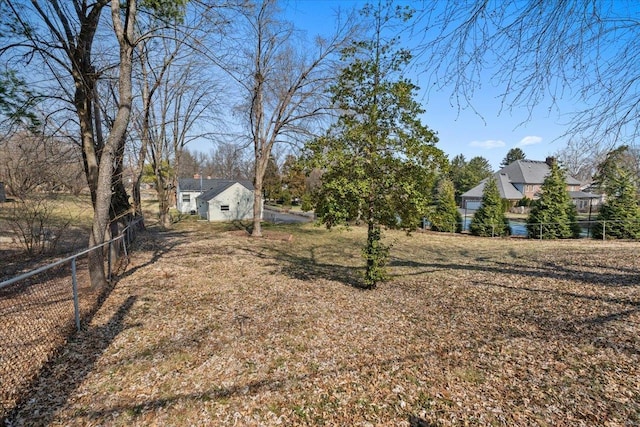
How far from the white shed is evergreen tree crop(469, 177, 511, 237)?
1770 cm

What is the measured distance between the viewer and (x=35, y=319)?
13.7ft

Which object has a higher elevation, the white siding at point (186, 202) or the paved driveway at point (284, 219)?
the white siding at point (186, 202)

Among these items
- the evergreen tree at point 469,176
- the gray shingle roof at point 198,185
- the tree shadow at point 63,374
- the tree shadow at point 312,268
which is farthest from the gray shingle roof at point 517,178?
the tree shadow at point 63,374

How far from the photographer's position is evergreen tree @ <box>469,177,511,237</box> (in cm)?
1678

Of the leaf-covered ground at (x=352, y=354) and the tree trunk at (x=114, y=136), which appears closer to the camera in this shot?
the leaf-covered ground at (x=352, y=354)

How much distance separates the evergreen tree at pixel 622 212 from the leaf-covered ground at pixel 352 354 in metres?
9.95

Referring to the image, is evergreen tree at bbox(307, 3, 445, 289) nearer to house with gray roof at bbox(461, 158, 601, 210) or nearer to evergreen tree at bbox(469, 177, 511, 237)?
evergreen tree at bbox(469, 177, 511, 237)

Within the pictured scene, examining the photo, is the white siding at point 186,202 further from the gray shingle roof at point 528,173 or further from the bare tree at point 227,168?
the gray shingle roof at point 528,173

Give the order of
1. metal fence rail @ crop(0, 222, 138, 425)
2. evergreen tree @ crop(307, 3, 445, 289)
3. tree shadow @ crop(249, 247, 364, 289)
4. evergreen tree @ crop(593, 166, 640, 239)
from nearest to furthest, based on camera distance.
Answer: metal fence rail @ crop(0, 222, 138, 425), evergreen tree @ crop(307, 3, 445, 289), tree shadow @ crop(249, 247, 364, 289), evergreen tree @ crop(593, 166, 640, 239)

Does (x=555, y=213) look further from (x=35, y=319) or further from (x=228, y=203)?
(x=228, y=203)

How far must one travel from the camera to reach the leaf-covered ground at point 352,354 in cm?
258

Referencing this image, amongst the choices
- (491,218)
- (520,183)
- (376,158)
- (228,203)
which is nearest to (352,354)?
(376,158)

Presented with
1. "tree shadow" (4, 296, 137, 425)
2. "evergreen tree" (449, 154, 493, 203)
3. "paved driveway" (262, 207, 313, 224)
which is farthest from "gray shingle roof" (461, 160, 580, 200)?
"tree shadow" (4, 296, 137, 425)

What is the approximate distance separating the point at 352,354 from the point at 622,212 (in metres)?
17.7
